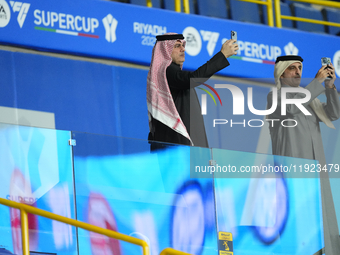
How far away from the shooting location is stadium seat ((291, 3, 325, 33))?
703 centimetres

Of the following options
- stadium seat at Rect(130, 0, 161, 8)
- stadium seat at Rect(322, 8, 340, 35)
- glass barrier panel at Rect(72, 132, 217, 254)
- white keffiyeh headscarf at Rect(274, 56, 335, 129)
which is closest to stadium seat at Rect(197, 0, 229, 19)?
stadium seat at Rect(130, 0, 161, 8)

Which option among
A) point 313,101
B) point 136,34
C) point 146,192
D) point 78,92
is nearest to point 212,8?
point 136,34

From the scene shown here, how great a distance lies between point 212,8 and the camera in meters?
6.34

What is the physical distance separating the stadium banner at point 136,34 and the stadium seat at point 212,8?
34cm

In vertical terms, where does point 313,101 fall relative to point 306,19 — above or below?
below

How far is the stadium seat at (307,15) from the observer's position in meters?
7.03

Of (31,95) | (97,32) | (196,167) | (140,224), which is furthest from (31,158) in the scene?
(97,32)

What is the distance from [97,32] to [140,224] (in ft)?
9.93

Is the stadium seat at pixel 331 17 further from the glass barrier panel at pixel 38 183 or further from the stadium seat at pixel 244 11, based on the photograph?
the glass barrier panel at pixel 38 183

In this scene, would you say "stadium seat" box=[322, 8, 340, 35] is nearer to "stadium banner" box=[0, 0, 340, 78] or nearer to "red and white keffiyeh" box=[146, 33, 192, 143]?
"stadium banner" box=[0, 0, 340, 78]

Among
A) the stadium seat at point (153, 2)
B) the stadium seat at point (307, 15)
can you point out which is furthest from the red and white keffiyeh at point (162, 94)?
the stadium seat at point (307, 15)

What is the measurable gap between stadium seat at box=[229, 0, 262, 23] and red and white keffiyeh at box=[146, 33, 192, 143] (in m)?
3.31

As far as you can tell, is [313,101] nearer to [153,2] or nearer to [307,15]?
[153,2]

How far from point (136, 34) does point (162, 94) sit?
2.44 meters
